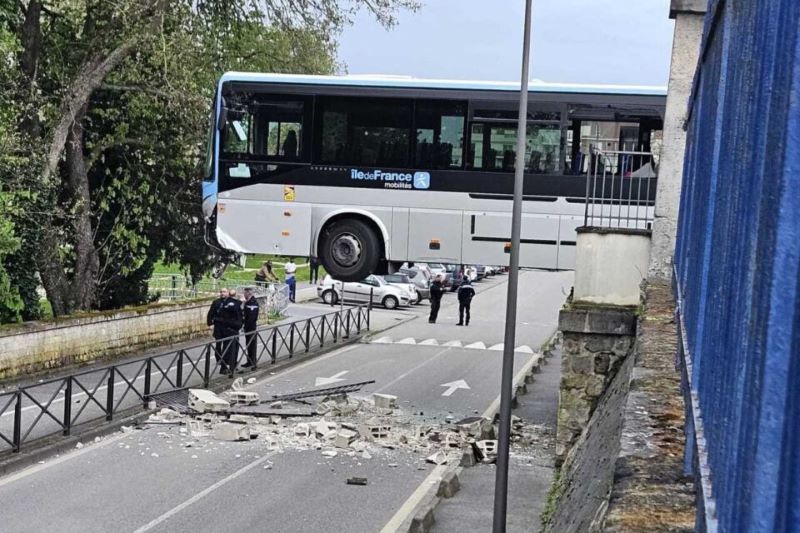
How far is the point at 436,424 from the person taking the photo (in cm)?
1791

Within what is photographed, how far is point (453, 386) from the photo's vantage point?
75.0ft

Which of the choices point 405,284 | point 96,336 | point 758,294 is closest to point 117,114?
point 96,336

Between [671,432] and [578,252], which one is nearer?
[671,432]

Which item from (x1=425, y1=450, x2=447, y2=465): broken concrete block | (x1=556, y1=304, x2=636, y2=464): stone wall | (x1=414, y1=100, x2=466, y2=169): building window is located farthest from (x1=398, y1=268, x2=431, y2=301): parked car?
(x1=556, y1=304, x2=636, y2=464): stone wall

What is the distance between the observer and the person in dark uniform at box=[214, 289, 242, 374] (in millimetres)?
21562

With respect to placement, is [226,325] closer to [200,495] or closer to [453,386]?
[453,386]

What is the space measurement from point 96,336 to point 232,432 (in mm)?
8681

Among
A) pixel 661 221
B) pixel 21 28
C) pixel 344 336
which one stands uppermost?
pixel 21 28

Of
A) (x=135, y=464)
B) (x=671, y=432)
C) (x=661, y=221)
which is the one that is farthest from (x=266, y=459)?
(x=671, y=432)

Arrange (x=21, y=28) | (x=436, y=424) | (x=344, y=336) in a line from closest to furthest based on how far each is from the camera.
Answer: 1. (x=436, y=424)
2. (x=21, y=28)
3. (x=344, y=336)

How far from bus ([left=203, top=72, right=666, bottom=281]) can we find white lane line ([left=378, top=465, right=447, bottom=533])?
574cm

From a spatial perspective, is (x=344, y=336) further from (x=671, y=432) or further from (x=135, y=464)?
(x=671, y=432)

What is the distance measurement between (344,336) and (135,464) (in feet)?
57.1

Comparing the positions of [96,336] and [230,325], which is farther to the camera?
[96,336]
